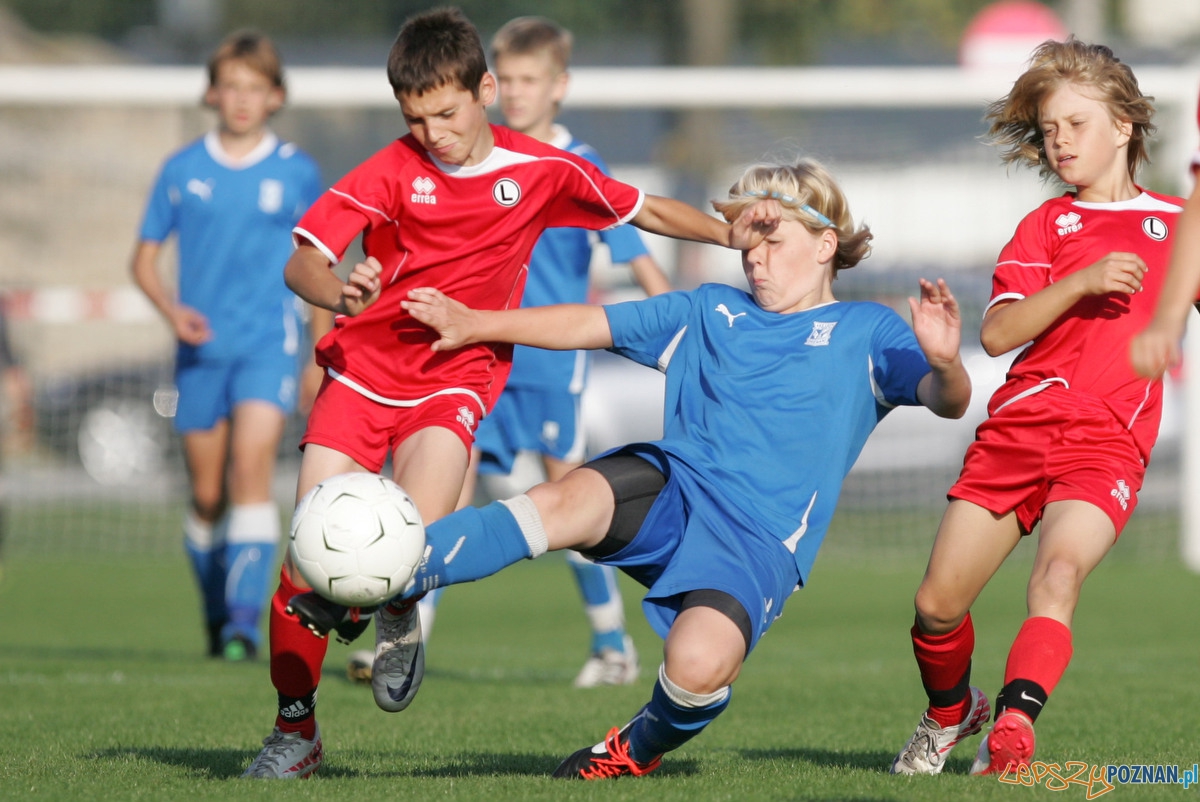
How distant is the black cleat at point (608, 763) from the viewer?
13.7ft

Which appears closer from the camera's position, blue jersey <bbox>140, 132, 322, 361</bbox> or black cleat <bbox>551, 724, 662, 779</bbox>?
black cleat <bbox>551, 724, 662, 779</bbox>

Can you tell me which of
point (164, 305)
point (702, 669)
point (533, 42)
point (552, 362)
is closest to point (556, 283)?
point (552, 362)

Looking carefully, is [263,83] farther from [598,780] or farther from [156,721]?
[598,780]

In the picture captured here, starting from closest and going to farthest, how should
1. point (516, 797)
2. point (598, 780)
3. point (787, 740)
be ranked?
point (516, 797) → point (598, 780) → point (787, 740)

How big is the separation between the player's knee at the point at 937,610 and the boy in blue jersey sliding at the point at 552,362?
8.58 feet

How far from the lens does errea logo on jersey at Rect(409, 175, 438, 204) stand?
15.4ft

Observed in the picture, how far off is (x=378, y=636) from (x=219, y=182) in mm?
3764

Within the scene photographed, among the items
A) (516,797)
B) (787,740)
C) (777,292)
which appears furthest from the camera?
(787,740)

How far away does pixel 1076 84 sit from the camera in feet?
14.3

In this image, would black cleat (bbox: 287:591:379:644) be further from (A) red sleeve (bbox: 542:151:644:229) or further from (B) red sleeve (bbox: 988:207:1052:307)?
(B) red sleeve (bbox: 988:207:1052:307)

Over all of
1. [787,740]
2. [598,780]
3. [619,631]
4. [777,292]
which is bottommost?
[619,631]

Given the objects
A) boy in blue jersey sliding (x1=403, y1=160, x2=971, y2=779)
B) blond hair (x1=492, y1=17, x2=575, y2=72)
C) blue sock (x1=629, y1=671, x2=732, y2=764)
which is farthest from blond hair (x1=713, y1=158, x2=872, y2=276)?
blond hair (x1=492, y1=17, x2=575, y2=72)

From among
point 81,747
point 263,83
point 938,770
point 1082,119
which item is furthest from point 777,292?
point 263,83

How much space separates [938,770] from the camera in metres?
4.37
